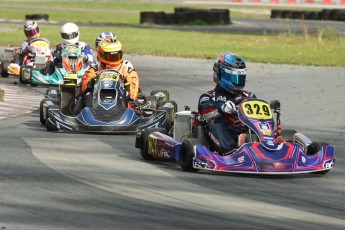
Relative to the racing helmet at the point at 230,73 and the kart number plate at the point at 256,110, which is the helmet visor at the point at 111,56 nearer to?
the racing helmet at the point at 230,73

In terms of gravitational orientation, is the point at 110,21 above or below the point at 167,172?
below

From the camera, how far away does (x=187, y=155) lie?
9055 millimetres

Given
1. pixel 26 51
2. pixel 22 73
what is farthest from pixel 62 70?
pixel 26 51

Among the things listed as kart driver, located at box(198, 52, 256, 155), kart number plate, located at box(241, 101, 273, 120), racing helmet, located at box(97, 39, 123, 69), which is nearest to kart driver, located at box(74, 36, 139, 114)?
racing helmet, located at box(97, 39, 123, 69)

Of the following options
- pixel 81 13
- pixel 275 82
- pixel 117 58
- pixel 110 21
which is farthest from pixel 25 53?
pixel 81 13

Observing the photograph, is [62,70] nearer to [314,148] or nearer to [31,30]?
[31,30]

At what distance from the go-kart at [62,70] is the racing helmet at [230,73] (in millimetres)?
7635

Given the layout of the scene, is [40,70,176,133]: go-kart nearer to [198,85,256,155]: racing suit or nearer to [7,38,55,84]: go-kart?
[198,85,256,155]: racing suit

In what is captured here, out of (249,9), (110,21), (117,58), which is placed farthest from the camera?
(249,9)

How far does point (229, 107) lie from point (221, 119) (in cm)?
25

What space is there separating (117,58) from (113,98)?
0.91 meters

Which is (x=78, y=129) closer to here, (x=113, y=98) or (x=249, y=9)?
(x=113, y=98)

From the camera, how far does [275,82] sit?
1827cm

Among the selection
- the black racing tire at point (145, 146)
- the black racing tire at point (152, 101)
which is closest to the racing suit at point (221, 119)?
the black racing tire at point (145, 146)
